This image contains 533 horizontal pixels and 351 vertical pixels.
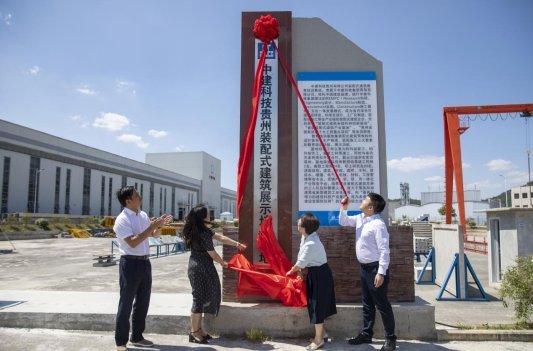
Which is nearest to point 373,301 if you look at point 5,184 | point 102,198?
point 5,184

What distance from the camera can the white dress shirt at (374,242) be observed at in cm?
335

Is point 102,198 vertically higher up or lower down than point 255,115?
higher up

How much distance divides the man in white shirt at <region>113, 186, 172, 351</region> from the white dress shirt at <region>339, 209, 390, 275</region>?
6.30ft

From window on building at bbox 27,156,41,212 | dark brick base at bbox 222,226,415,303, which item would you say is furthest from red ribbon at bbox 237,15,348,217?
window on building at bbox 27,156,41,212

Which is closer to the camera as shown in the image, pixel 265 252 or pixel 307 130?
pixel 265 252

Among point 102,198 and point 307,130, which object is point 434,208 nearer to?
point 102,198

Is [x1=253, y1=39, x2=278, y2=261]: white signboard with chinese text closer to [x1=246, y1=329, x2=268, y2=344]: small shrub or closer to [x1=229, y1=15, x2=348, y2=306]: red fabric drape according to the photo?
[x1=229, y1=15, x2=348, y2=306]: red fabric drape

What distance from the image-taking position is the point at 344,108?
14.4 ft

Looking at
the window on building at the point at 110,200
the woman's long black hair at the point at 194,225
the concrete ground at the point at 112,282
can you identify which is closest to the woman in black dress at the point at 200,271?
the woman's long black hair at the point at 194,225

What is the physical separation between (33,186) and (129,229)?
1483 inches

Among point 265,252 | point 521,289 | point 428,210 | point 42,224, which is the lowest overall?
point 42,224

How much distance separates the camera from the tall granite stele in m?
4.26

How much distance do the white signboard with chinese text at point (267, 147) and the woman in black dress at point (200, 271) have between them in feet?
2.41

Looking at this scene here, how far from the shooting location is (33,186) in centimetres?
3472
